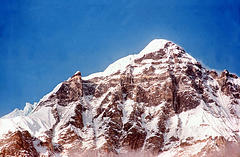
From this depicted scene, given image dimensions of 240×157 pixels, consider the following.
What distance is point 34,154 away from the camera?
199750mm

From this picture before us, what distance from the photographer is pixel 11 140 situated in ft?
655

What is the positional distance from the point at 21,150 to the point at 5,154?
718 centimetres

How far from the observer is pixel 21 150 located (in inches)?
7751

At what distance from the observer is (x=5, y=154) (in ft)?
637

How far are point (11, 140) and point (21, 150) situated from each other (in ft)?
23.7

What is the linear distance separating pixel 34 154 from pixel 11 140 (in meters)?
12.3

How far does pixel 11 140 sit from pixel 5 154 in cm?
792

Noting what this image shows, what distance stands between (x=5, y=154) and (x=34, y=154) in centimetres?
1310
